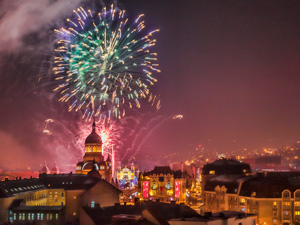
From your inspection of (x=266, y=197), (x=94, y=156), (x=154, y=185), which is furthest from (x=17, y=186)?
(x=154, y=185)

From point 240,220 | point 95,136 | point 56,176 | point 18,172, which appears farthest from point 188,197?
point 18,172

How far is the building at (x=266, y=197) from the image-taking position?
72.8 meters

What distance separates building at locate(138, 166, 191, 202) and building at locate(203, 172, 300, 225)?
30636mm

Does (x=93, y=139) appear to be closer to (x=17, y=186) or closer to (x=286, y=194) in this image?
(x=17, y=186)

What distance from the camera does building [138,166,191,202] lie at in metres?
113

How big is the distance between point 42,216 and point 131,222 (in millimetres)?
23566

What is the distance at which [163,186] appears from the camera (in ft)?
373

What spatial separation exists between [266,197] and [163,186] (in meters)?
43.2

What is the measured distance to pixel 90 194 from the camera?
251 feet

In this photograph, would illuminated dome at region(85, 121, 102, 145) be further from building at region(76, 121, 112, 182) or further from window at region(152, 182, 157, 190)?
window at region(152, 182, 157, 190)

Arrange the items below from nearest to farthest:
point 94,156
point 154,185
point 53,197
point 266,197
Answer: point 266,197 < point 53,197 < point 154,185 < point 94,156

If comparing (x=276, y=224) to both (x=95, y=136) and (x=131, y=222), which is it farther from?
(x=95, y=136)

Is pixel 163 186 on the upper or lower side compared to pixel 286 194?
upper

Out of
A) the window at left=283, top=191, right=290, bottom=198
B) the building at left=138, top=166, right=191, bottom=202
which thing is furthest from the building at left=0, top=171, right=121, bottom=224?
the building at left=138, top=166, right=191, bottom=202
